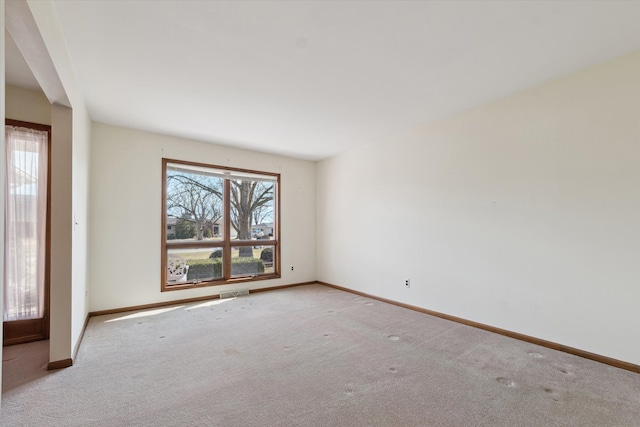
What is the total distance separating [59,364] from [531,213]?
14.8 feet

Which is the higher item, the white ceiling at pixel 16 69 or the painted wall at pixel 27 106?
the white ceiling at pixel 16 69

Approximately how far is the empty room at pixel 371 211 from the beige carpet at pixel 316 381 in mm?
19

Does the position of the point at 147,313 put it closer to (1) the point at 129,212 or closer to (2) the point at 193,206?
(1) the point at 129,212

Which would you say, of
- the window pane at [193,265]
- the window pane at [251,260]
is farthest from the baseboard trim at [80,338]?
the window pane at [251,260]

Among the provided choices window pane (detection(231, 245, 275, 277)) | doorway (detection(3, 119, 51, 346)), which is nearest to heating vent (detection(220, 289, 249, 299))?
window pane (detection(231, 245, 275, 277))

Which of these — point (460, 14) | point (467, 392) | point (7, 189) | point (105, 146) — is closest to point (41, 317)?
point (7, 189)

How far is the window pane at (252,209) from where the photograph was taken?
5.08 m

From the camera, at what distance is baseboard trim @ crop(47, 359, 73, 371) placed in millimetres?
2416

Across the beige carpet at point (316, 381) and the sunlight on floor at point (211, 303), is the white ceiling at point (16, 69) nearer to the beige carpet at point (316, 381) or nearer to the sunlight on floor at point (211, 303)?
the beige carpet at point (316, 381)

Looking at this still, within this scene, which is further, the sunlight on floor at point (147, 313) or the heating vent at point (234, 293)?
the heating vent at point (234, 293)

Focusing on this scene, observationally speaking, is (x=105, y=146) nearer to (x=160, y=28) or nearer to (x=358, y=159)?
(x=160, y=28)

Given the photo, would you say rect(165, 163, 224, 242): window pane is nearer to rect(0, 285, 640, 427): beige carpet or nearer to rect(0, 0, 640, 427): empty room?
rect(0, 0, 640, 427): empty room

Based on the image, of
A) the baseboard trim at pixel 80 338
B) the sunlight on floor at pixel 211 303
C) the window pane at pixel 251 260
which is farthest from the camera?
the window pane at pixel 251 260

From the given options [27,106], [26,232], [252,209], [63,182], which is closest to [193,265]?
[252,209]
